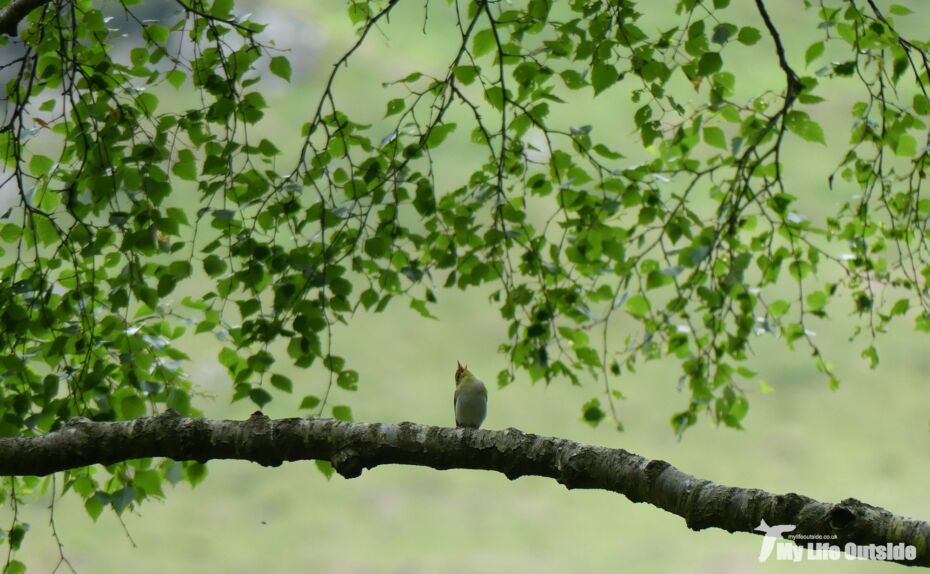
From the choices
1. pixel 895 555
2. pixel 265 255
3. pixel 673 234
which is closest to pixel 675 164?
pixel 673 234

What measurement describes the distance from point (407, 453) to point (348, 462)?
0.47 feet

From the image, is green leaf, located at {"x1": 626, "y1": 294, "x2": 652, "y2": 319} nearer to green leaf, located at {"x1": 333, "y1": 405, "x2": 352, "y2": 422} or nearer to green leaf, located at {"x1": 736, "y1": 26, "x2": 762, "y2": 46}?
green leaf, located at {"x1": 736, "y1": 26, "x2": 762, "y2": 46}

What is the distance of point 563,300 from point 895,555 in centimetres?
267

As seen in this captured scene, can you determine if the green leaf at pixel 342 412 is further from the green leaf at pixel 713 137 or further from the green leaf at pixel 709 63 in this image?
the green leaf at pixel 713 137

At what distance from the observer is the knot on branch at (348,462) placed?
2.31 metres

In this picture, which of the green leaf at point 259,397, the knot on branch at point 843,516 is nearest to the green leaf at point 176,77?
the green leaf at point 259,397

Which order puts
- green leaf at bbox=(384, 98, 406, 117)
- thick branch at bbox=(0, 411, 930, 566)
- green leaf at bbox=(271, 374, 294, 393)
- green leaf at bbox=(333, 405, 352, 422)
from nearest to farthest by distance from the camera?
thick branch at bbox=(0, 411, 930, 566)
green leaf at bbox=(333, 405, 352, 422)
green leaf at bbox=(271, 374, 294, 393)
green leaf at bbox=(384, 98, 406, 117)

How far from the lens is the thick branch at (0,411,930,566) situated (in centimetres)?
192

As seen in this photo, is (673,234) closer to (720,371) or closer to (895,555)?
(720,371)

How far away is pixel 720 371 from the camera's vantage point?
4621 millimetres

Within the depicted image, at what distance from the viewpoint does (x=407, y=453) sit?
2.33 metres

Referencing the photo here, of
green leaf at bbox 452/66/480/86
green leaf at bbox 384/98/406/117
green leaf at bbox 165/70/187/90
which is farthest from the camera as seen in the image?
green leaf at bbox 165/70/187/90

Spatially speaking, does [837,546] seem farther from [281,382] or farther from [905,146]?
[905,146]

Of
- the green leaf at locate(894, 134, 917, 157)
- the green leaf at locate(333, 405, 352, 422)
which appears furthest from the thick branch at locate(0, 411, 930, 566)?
the green leaf at locate(894, 134, 917, 157)
